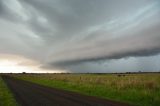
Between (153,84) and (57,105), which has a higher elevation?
(153,84)

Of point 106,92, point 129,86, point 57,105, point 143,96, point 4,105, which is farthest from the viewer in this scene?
point 129,86

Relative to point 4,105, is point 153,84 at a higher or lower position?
higher

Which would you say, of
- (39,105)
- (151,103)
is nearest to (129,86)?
(151,103)

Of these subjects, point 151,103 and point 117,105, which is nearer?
point 117,105

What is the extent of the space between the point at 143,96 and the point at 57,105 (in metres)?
8.02

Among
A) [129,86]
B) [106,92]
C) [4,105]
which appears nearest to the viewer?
[4,105]

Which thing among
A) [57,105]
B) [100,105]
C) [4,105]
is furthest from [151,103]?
[4,105]

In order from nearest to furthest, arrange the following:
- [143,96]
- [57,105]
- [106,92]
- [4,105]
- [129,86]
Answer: [57,105] → [4,105] → [143,96] → [106,92] → [129,86]

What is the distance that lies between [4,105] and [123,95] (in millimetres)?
10651

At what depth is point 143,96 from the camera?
21797 millimetres

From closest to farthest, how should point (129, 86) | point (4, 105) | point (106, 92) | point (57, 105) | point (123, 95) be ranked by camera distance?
point (57, 105) → point (4, 105) → point (123, 95) → point (106, 92) → point (129, 86)

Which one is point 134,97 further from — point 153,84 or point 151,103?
point 153,84

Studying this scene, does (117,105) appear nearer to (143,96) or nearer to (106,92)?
(143,96)

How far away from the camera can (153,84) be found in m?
28.3
